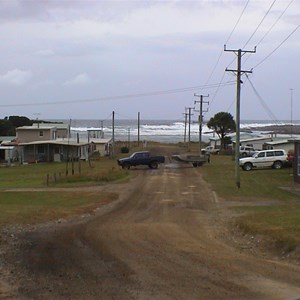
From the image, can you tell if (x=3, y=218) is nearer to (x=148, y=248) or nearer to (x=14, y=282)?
(x=148, y=248)

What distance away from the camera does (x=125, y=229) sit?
18.0 meters

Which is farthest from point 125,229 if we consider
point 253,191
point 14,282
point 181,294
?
point 253,191

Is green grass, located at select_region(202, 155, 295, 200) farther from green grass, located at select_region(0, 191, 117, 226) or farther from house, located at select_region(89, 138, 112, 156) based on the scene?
house, located at select_region(89, 138, 112, 156)

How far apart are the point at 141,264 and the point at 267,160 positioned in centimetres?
4418

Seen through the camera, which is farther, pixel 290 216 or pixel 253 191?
pixel 253 191

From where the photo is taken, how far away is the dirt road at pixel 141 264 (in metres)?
9.82

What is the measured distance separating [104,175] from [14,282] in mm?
33665

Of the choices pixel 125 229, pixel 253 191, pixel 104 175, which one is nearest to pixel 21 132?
pixel 104 175

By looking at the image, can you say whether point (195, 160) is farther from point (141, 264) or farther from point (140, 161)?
point (141, 264)

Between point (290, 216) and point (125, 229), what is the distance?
210 inches

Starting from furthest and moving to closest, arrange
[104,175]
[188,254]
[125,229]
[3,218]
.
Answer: [104,175], [3,218], [125,229], [188,254]

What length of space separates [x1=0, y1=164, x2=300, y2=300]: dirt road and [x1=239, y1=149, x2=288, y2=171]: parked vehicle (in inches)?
1338

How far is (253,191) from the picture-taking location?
34.3 metres

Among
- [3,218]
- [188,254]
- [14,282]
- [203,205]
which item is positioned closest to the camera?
[14,282]
